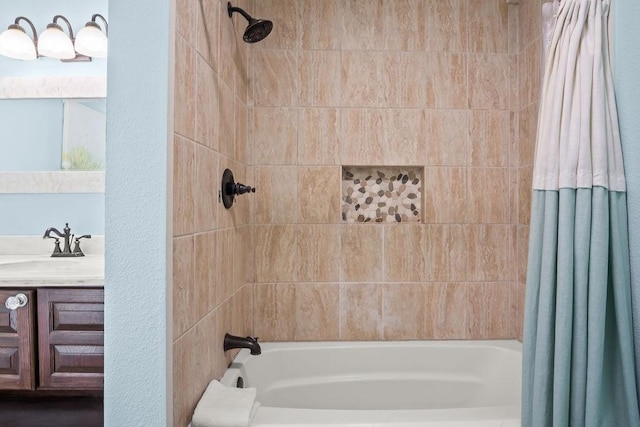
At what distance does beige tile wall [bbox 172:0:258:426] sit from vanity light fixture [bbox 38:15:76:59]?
97 cm

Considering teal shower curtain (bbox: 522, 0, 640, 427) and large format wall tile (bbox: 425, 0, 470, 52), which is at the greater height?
large format wall tile (bbox: 425, 0, 470, 52)

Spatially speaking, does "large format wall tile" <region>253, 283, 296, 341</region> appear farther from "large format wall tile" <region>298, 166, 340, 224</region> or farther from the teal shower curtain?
the teal shower curtain

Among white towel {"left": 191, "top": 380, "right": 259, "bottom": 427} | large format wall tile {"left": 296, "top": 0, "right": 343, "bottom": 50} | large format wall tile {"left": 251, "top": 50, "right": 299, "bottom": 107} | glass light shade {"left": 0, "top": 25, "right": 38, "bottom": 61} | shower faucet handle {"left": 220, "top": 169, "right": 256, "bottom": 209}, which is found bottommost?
white towel {"left": 191, "top": 380, "right": 259, "bottom": 427}

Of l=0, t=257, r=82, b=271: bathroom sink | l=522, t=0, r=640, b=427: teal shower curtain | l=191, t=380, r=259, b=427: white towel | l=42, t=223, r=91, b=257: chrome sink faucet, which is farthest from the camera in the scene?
l=42, t=223, r=91, b=257: chrome sink faucet

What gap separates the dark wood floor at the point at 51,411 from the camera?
165 cm

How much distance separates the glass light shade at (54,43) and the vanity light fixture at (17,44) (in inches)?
2.1

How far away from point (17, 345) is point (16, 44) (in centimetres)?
155

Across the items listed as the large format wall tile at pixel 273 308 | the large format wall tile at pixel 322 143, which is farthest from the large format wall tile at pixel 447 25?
the large format wall tile at pixel 273 308

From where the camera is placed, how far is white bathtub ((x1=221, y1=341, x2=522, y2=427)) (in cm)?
198

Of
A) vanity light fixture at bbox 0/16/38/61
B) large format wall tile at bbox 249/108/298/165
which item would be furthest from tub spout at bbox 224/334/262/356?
vanity light fixture at bbox 0/16/38/61

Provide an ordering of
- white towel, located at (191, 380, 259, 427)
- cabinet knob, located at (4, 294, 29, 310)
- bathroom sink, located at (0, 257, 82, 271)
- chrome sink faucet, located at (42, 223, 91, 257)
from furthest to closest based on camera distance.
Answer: chrome sink faucet, located at (42, 223, 91, 257), bathroom sink, located at (0, 257, 82, 271), cabinet knob, located at (4, 294, 29, 310), white towel, located at (191, 380, 259, 427)

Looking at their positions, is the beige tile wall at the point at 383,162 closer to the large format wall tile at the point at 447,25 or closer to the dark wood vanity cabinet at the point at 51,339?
the large format wall tile at the point at 447,25

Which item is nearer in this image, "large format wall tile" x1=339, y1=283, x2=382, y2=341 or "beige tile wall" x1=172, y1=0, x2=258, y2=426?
"beige tile wall" x1=172, y1=0, x2=258, y2=426

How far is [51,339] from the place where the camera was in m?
1.62
